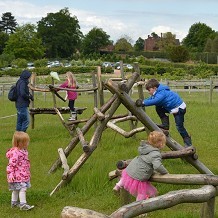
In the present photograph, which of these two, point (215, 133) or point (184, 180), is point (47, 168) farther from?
point (215, 133)

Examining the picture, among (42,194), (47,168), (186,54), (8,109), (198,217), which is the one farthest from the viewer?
(186,54)

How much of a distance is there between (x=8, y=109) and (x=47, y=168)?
13.0m

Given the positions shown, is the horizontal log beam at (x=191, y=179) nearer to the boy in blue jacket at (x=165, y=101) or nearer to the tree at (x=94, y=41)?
the boy in blue jacket at (x=165, y=101)

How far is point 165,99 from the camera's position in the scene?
8562 millimetres

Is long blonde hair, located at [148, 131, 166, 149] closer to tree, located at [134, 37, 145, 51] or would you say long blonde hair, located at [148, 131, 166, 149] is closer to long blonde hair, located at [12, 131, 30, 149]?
long blonde hair, located at [12, 131, 30, 149]

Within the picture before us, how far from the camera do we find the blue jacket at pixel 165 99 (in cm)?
827

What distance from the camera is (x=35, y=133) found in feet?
44.4

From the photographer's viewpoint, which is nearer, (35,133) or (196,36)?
(35,133)

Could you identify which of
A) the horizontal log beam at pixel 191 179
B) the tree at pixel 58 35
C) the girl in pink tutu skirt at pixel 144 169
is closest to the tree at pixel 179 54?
the tree at pixel 58 35

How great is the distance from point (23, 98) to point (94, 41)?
380 feet

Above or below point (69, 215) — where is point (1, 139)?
below

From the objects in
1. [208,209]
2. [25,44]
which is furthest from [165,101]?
[25,44]

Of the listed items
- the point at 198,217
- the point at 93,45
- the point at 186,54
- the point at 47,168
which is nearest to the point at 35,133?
the point at 47,168

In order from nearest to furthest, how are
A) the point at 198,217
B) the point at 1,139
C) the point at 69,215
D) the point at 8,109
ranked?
1. the point at 69,215
2. the point at 198,217
3. the point at 1,139
4. the point at 8,109
